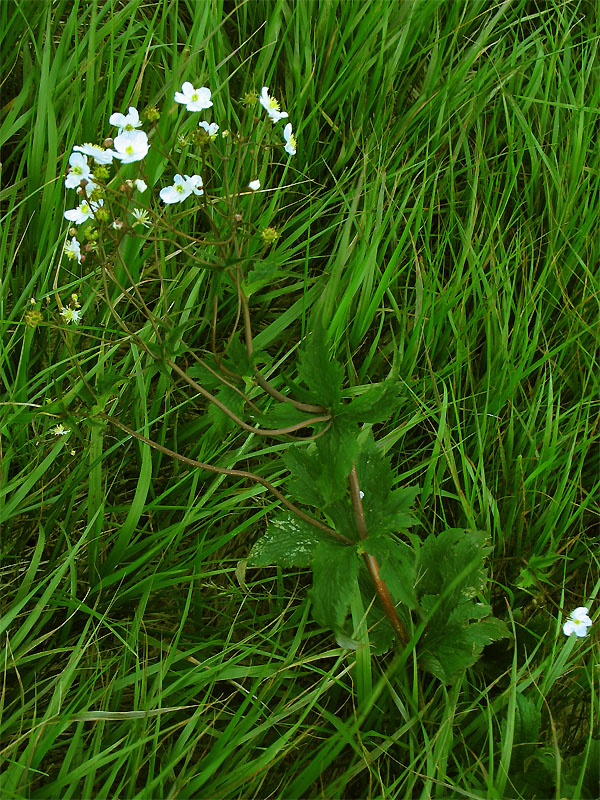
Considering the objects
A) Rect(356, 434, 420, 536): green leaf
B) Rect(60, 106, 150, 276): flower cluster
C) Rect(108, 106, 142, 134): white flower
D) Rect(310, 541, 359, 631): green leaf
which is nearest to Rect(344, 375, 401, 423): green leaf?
Rect(356, 434, 420, 536): green leaf

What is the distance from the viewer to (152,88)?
196 cm

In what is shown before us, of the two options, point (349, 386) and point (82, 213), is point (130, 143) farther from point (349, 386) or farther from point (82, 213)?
point (349, 386)

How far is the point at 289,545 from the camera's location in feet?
4.17

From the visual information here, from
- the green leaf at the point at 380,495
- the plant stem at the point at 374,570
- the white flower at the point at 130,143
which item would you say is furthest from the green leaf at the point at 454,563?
the white flower at the point at 130,143

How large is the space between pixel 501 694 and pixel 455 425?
2.11 ft

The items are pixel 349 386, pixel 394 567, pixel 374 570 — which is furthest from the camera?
pixel 349 386

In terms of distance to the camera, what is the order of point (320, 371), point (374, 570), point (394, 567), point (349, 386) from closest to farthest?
point (320, 371) < point (394, 567) < point (374, 570) < point (349, 386)

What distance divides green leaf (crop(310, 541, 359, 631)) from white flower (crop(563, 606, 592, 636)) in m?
0.51

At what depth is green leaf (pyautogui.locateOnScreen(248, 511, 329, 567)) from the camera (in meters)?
1.26

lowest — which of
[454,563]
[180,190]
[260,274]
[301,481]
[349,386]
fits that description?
[454,563]

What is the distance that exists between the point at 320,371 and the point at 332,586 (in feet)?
1.19

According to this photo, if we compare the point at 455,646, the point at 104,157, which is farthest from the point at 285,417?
the point at 455,646

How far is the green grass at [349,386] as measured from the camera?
1.31 metres

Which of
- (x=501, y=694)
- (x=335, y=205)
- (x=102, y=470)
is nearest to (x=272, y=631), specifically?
(x=501, y=694)
